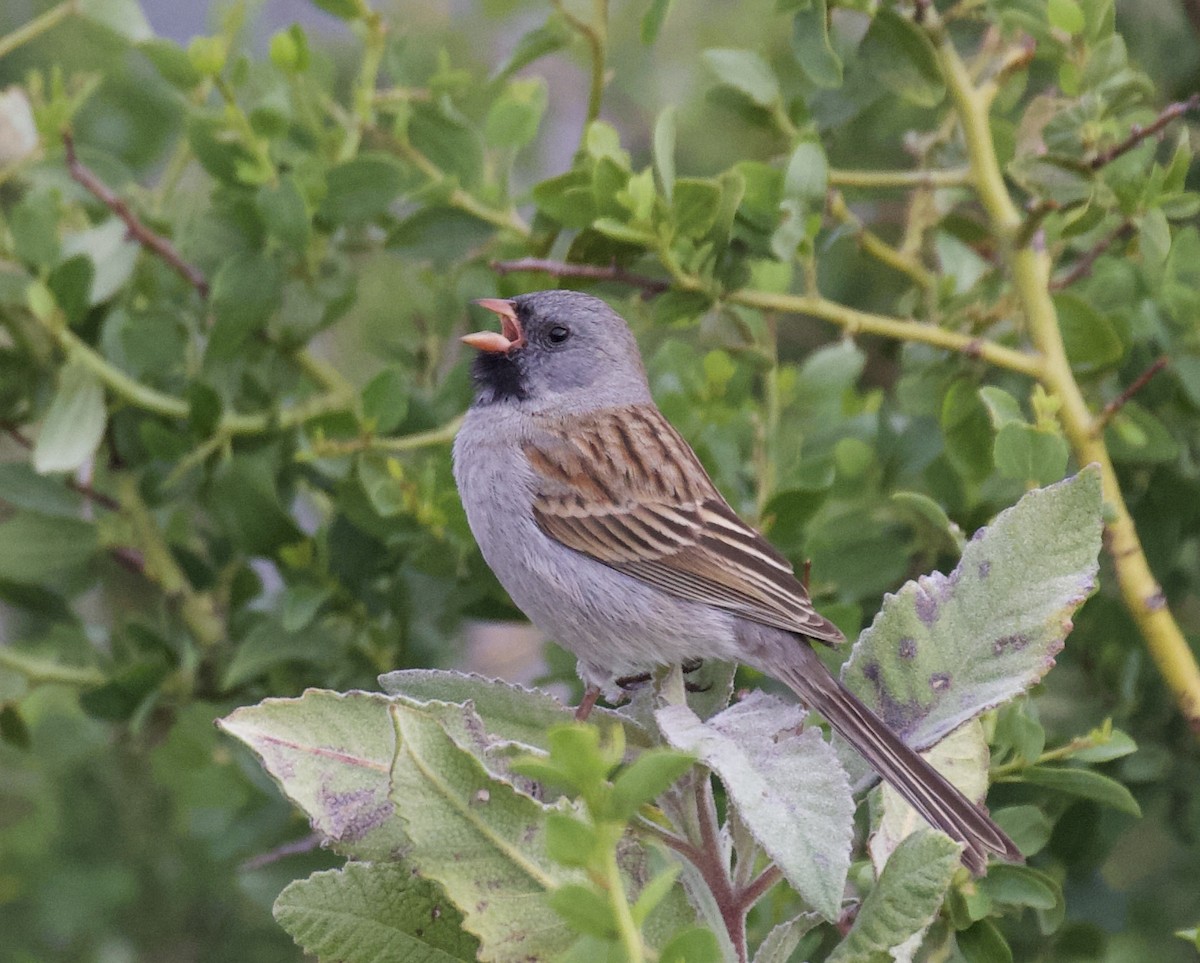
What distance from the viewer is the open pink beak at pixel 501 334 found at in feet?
6.95

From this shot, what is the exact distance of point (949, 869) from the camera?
1061 millimetres

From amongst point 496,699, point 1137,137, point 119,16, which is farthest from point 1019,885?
point 119,16

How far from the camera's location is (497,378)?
7.39 ft

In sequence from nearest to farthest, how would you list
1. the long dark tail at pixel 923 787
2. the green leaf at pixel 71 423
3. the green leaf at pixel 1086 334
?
the long dark tail at pixel 923 787 < the green leaf at pixel 1086 334 < the green leaf at pixel 71 423

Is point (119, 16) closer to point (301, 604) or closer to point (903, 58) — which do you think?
point (301, 604)

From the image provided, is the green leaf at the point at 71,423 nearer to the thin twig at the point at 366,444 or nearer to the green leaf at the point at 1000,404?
the thin twig at the point at 366,444

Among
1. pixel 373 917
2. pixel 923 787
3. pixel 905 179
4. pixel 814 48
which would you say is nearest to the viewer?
pixel 373 917

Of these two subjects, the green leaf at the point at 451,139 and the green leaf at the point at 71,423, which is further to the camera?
the green leaf at the point at 451,139

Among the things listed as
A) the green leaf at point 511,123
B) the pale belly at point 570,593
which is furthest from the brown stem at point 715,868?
the green leaf at point 511,123

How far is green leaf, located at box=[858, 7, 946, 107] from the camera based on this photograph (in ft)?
5.78

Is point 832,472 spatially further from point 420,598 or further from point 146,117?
point 146,117

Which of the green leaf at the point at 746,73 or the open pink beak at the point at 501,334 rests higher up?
the green leaf at the point at 746,73

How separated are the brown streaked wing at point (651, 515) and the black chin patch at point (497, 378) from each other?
9cm

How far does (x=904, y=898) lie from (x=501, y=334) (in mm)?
1333
